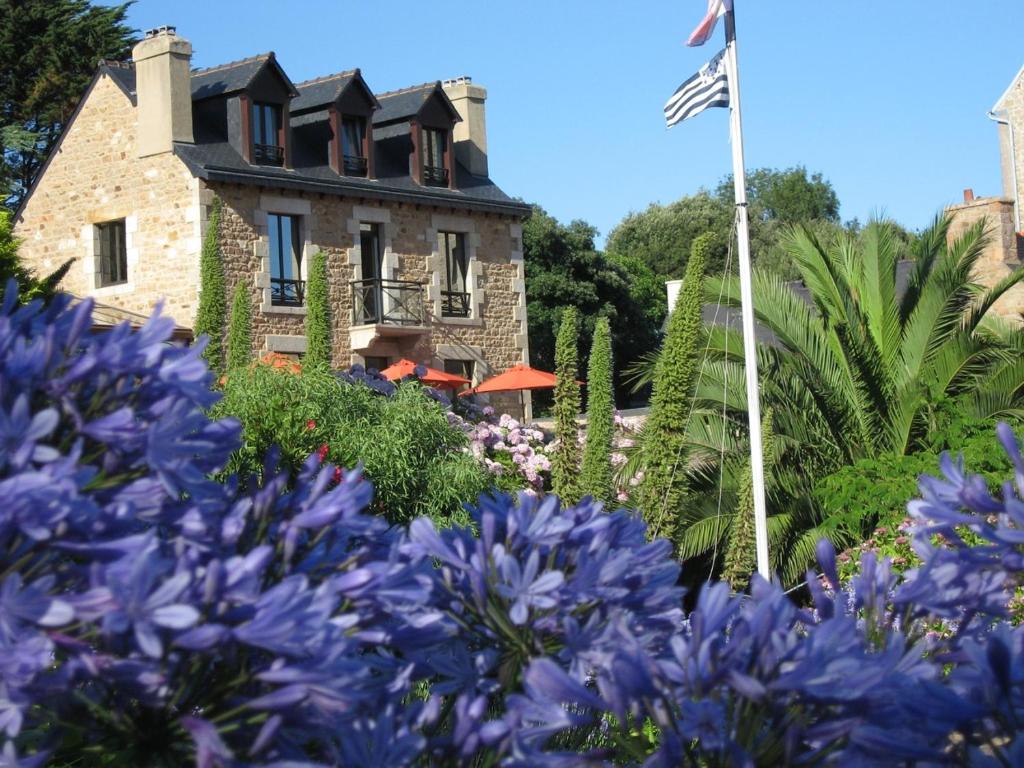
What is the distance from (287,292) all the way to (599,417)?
1471 centimetres

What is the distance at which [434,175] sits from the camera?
28.6 m

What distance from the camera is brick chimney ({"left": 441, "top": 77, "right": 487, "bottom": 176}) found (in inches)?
1184

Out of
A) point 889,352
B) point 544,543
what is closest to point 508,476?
point 889,352

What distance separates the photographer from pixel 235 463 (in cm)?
998

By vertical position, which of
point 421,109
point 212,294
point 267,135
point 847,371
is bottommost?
point 847,371

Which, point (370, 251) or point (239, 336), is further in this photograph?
point (370, 251)

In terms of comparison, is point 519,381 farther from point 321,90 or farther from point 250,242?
point 321,90

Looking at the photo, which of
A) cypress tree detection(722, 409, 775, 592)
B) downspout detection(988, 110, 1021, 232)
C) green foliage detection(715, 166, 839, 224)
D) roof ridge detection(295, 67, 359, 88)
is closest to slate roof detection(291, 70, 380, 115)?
roof ridge detection(295, 67, 359, 88)

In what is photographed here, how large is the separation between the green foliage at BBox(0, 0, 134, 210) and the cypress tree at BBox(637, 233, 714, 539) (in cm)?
2800

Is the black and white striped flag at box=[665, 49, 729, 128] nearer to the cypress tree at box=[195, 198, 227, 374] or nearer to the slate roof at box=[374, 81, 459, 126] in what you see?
the cypress tree at box=[195, 198, 227, 374]

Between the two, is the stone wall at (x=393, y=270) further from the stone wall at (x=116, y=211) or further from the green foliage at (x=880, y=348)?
the green foliage at (x=880, y=348)

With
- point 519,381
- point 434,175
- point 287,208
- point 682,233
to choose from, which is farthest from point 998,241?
point 682,233

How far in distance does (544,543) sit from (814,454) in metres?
14.1

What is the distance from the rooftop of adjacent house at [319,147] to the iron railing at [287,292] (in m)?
1.73
